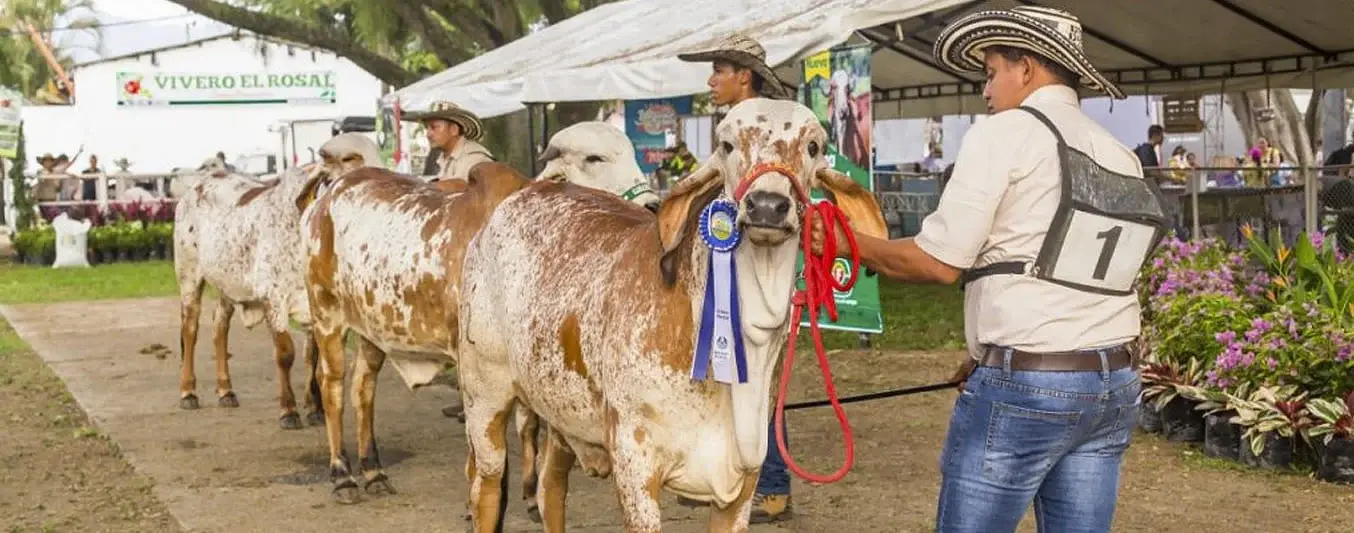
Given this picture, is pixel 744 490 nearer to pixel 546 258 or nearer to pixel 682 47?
pixel 546 258

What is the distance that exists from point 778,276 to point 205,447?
19.0 feet

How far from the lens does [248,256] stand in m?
10.3

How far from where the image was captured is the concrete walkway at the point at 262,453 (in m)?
7.26

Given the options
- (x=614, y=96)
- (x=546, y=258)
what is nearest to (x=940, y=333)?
(x=614, y=96)

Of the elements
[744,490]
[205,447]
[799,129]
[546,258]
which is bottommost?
[205,447]

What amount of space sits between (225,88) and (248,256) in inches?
1540

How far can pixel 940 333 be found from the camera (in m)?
13.1

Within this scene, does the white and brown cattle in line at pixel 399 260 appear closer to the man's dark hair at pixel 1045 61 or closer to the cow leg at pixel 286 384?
the cow leg at pixel 286 384

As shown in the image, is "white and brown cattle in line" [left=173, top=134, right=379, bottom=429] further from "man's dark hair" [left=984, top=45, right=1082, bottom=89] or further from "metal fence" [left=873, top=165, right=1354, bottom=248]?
"man's dark hair" [left=984, top=45, right=1082, bottom=89]

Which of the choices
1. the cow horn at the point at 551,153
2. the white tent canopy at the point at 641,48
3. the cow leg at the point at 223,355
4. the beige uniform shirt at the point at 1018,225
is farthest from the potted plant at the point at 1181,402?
the cow leg at the point at 223,355

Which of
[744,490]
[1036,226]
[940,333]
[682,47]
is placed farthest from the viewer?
[940,333]

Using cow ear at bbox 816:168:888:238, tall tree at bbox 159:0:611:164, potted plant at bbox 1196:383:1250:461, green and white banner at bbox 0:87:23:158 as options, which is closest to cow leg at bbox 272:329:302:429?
potted plant at bbox 1196:383:1250:461

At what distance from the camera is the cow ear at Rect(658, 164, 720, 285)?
4.44m

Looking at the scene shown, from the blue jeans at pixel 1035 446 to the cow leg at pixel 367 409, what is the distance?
4.01m
